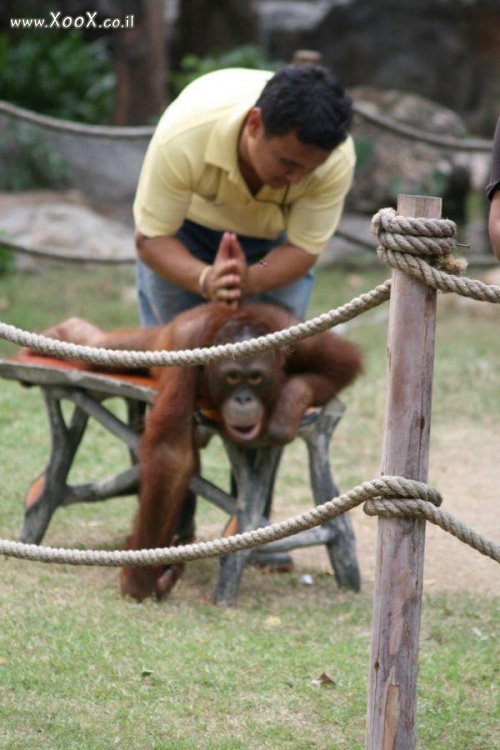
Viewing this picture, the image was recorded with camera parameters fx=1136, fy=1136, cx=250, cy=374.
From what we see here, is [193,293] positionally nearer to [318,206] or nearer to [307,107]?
[318,206]

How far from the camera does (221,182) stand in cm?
371

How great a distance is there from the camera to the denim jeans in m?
3.93

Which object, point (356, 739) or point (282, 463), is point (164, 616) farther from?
point (282, 463)

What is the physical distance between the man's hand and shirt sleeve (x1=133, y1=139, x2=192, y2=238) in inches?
12.1

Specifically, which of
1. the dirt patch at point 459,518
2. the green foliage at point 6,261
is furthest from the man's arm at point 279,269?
the green foliage at point 6,261

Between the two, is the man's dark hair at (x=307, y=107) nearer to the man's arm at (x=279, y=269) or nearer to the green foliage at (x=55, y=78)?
the man's arm at (x=279, y=269)

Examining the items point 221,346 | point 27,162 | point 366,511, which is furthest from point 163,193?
point 27,162

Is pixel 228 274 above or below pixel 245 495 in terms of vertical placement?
above

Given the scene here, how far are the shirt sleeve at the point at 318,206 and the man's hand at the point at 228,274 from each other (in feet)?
1.25

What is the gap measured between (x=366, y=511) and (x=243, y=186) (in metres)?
1.75

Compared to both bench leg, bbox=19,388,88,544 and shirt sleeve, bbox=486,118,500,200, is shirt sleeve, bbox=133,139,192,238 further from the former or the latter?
shirt sleeve, bbox=486,118,500,200

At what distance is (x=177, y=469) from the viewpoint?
3.52 meters

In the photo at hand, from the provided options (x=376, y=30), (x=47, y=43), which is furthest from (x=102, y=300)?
(x=376, y=30)

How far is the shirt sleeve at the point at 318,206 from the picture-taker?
147 inches
